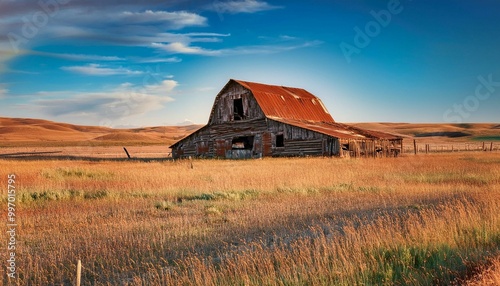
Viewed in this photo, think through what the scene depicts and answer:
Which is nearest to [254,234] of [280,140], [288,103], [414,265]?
[414,265]

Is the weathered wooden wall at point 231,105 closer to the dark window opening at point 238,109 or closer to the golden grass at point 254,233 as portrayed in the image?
the dark window opening at point 238,109

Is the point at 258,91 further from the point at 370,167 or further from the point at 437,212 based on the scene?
the point at 437,212

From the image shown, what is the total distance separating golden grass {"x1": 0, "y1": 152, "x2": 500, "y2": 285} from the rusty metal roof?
22.6m

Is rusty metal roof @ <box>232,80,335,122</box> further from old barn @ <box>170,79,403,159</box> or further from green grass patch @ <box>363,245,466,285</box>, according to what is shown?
green grass patch @ <box>363,245,466,285</box>

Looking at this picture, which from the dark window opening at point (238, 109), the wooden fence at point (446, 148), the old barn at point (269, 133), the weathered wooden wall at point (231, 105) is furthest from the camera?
the wooden fence at point (446, 148)

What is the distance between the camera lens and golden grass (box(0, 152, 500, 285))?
21.8ft

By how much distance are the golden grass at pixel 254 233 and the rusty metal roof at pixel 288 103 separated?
22.6 metres

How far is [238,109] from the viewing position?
4372 cm

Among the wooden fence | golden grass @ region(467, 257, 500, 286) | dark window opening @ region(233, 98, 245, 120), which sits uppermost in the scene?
dark window opening @ region(233, 98, 245, 120)

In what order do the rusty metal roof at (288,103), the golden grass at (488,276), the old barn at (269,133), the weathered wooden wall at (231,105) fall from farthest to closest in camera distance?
the rusty metal roof at (288,103) → the weathered wooden wall at (231,105) → the old barn at (269,133) → the golden grass at (488,276)

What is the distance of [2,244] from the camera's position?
906cm

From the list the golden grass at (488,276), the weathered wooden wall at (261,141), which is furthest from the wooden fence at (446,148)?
the golden grass at (488,276)

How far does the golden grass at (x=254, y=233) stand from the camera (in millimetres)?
6656

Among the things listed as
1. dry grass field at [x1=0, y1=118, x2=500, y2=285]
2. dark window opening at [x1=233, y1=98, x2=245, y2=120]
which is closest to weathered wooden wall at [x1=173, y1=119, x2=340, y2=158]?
dark window opening at [x1=233, y1=98, x2=245, y2=120]
